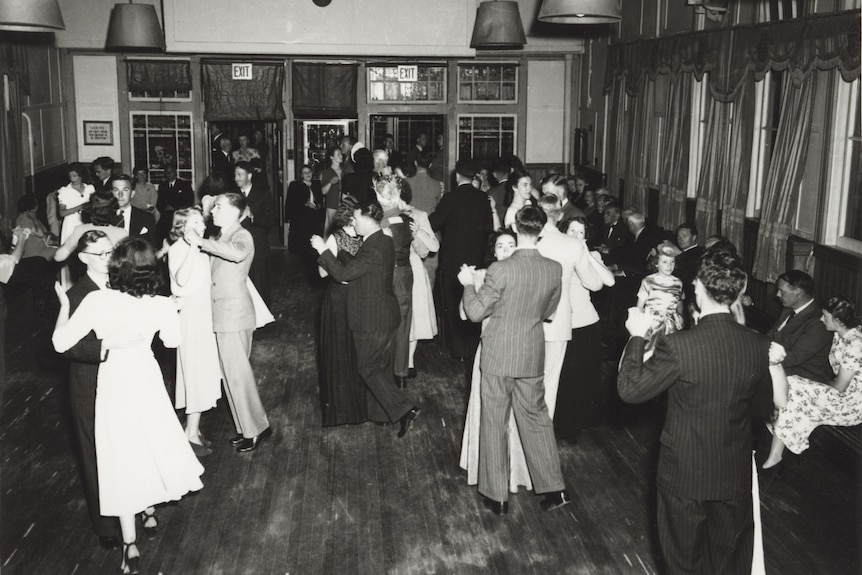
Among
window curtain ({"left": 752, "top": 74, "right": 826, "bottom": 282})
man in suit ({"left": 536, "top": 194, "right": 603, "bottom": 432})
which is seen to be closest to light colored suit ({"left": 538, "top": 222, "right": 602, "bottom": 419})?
man in suit ({"left": 536, "top": 194, "right": 603, "bottom": 432})

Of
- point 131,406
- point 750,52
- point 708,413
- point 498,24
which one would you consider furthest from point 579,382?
point 498,24

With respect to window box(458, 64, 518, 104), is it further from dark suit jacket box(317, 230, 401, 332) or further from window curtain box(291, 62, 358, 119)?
dark suit jacket box(317, 230, 401, 332)

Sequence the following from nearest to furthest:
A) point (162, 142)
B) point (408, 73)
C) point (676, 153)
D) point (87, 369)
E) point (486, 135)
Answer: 1. point (87, 369)
2. point (676, 153)
3. point (162, 142)
4. point (408, 73)
5. point (486, 135)

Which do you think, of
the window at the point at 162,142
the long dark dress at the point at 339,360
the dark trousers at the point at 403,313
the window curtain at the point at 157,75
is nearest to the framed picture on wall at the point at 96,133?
the window at the point at 162,142

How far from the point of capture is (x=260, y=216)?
7586 mm

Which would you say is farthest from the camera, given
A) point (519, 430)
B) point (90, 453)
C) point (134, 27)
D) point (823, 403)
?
point (134, 27)

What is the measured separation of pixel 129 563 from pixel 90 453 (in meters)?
0.55

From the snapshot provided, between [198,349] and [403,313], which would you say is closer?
[198,349]

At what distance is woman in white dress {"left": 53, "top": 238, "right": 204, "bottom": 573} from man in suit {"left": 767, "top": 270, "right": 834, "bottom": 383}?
3.47m

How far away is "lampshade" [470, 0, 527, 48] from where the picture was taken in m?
8.07

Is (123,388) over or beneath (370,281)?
beneath

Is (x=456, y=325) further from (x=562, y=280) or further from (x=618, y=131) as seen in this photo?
(x=618, y=131)

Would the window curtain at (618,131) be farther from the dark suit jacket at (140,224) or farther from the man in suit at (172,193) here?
the dark suit jacket at (140,224)

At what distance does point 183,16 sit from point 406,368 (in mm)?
8195
